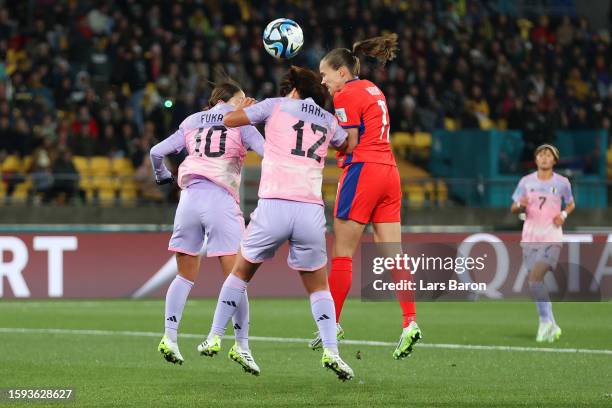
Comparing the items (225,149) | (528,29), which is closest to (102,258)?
(225,149)

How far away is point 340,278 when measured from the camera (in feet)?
32.0

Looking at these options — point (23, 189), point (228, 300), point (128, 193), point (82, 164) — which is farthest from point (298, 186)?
point (82, 164)

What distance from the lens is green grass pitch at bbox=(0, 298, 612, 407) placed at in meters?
8.52

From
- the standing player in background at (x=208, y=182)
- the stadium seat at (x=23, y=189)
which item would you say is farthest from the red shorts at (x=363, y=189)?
the stadium seat at (x=23, y=189)

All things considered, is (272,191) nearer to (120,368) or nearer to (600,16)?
(120,368)

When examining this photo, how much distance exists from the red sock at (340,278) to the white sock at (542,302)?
406 cm

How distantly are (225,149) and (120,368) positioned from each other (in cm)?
209

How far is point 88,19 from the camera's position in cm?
2344

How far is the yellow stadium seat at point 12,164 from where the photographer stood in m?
20.5

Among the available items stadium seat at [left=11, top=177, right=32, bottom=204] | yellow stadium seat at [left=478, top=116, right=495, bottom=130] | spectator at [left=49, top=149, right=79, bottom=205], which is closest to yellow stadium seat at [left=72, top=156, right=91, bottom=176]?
spectator at [left=49, top=149, right=79, bottom=205]

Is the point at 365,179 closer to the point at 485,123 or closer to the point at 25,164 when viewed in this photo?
the point at 25,164

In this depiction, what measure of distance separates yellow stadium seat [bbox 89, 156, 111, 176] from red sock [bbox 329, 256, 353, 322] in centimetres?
1196

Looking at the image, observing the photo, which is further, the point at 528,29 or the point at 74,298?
the point at 528,29

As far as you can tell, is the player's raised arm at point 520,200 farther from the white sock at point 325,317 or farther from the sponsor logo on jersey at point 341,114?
the white sock at point 325,317
